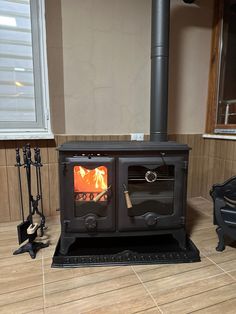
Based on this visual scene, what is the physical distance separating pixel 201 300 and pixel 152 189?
621mm

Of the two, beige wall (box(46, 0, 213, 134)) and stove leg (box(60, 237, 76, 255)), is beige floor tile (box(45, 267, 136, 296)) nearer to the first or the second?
stove leg (box(60, 237, 76, 255))

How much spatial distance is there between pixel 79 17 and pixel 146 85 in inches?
30.4

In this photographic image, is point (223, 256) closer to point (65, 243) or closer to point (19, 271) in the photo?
point (65, 243)

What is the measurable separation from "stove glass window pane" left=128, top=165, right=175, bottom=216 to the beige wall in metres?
0.76

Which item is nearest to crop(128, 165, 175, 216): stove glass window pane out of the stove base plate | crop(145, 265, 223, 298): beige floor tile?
the stove base plate

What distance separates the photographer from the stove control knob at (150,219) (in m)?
1.40

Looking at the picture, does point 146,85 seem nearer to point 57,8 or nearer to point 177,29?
point 177,29

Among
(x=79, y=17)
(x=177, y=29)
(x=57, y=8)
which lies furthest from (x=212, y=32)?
(x=57, y=8)

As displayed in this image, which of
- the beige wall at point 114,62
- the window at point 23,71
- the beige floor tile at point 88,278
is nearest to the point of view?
the beige floor tile at point 88,278

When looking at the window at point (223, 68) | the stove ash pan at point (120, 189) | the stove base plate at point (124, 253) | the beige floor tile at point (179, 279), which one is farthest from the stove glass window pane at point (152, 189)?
the window at point (223, 68)

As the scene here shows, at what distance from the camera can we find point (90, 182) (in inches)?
55.1

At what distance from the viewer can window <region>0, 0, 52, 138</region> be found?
1725 millimetres

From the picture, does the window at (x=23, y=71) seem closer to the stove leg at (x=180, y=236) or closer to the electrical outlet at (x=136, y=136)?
the electrical outlet at (x=136, y=136)

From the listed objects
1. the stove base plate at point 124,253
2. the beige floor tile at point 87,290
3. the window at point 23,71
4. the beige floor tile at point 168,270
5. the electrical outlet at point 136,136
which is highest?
the window at point 23,71
